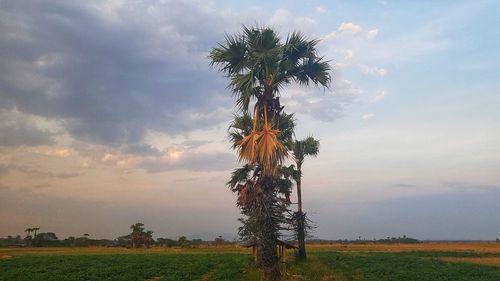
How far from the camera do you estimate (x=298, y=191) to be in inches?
1455

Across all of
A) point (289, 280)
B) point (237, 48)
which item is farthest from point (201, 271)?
point (237, 48)

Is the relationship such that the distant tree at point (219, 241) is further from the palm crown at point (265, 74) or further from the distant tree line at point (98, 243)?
the palm crown at point (265, 74)

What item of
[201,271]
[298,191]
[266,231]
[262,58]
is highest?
[262,58]

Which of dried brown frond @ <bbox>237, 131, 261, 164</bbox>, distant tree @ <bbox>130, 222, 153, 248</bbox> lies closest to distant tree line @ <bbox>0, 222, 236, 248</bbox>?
distant tree @ <bbox>130, 222, 153, 248</bbox>

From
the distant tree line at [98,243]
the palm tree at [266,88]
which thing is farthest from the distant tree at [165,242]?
the palm tree at [266,88]

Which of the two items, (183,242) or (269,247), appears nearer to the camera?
(269,247)

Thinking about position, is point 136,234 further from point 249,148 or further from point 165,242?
point 249,148

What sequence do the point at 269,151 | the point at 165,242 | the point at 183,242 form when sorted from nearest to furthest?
→ the point at 269,151
the point at 183,242
the point at 165,242

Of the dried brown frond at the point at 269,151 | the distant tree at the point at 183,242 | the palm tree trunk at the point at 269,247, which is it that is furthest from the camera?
the distant tree at the point at 183,242

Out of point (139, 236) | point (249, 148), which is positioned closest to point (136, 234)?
point (139, 236)

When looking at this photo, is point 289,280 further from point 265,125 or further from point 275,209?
point 265,125

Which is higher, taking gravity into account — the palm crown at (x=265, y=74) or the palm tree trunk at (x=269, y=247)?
the palm crown at (x=265, y=74)

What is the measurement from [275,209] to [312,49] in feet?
20.8

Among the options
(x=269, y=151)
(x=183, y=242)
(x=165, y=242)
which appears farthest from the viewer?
(x=165, y=242)
